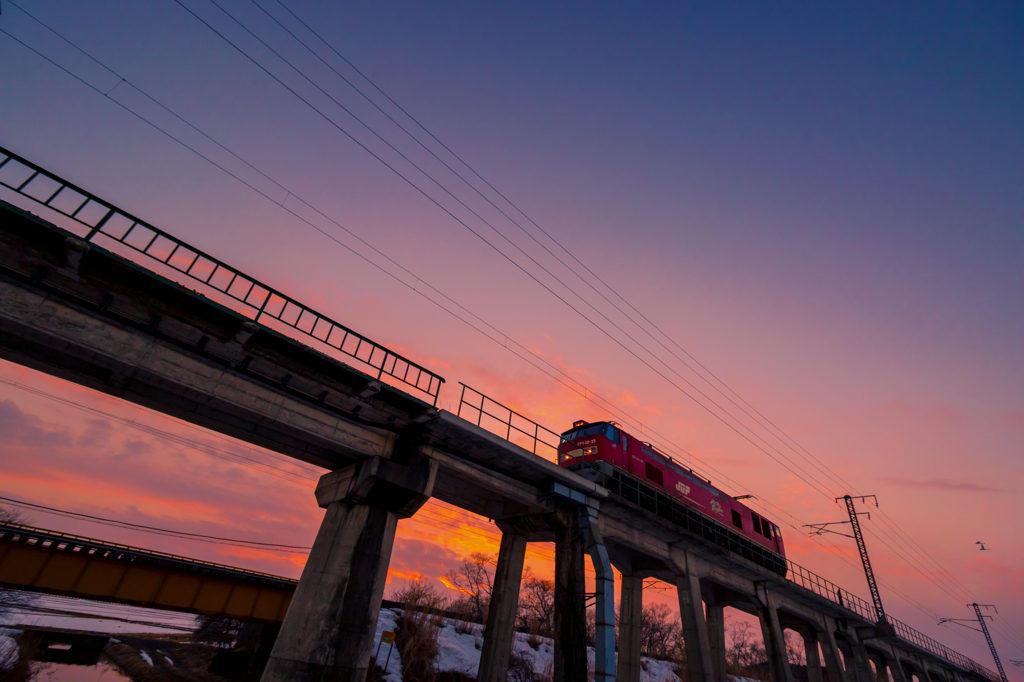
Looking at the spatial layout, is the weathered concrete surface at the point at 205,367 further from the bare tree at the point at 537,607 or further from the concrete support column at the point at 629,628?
the bare tree at the point at 537,607

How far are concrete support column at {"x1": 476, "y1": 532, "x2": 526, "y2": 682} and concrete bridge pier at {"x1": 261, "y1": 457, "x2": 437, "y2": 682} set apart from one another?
7157 millimetres

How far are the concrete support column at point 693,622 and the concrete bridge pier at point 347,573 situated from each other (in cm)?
1676

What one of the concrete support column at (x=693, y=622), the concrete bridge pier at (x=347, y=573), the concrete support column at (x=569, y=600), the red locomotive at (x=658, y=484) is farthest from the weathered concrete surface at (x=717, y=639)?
the concrete bridge pier at (x=347, y=573)

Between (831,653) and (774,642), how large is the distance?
11786mm

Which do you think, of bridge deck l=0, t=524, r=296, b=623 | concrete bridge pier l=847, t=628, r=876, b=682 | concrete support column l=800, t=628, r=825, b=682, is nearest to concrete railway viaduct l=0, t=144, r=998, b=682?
bridge deck l=0, t=524, r=296, b=623

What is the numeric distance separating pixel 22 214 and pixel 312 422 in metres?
7.90

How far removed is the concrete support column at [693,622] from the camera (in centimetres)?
2317

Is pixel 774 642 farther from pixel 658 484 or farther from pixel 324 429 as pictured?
pixel 324 429

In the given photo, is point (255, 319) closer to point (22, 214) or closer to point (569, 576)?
point (22, 214)

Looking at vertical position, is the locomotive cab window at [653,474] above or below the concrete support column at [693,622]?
above

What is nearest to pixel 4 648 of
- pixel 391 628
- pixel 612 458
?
pixel 391 628

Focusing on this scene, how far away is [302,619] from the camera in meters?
12.5

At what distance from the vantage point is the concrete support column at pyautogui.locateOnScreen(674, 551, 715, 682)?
76.0 ft

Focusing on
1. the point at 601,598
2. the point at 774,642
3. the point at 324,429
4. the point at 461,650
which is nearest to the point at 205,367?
the point at 324,429
